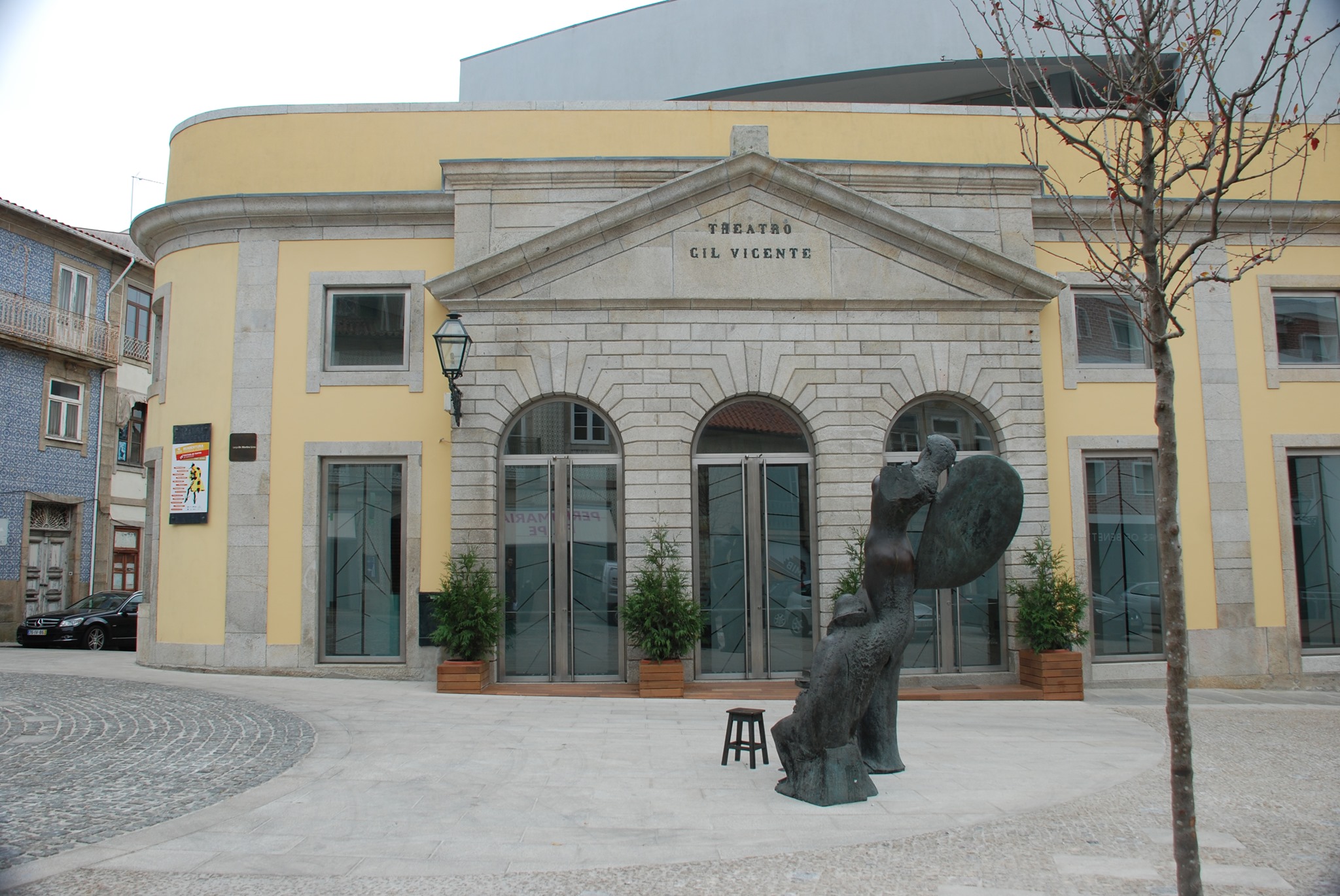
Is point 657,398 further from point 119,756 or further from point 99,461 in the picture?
point 99,461

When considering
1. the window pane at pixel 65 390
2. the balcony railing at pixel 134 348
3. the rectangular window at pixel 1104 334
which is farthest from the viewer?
the balcony railing at pixel 134 348

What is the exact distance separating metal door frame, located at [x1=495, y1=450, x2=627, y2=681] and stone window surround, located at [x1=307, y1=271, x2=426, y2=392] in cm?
186

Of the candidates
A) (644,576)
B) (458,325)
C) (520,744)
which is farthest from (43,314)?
(520,744)

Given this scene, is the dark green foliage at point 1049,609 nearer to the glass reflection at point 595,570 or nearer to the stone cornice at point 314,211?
the glass reflection at point 595,570

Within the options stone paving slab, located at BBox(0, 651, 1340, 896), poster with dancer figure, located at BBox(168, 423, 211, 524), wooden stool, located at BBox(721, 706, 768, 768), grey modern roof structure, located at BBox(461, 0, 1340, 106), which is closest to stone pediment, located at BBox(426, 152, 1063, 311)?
poster with dancer figure, located at BBox(168, 423, 211, 524)

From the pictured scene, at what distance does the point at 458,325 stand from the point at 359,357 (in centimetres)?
241

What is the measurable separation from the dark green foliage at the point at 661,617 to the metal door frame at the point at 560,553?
0.55 m

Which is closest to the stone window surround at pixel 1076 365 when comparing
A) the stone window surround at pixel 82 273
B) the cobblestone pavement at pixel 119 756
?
the cobblestone pavement at pixel 119 756

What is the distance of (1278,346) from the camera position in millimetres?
13453

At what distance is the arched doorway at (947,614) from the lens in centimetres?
1223

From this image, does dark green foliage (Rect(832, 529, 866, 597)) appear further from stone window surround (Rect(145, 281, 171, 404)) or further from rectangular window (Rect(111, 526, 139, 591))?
rectangular window (Rect(111, 526, 139, 591))

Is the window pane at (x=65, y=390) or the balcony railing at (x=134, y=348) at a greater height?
the balcony railing at (x=134, y=348)

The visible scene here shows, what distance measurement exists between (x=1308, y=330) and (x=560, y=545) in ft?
35.6

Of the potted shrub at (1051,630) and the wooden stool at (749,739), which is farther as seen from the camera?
the potted shrub at (1051,630)
